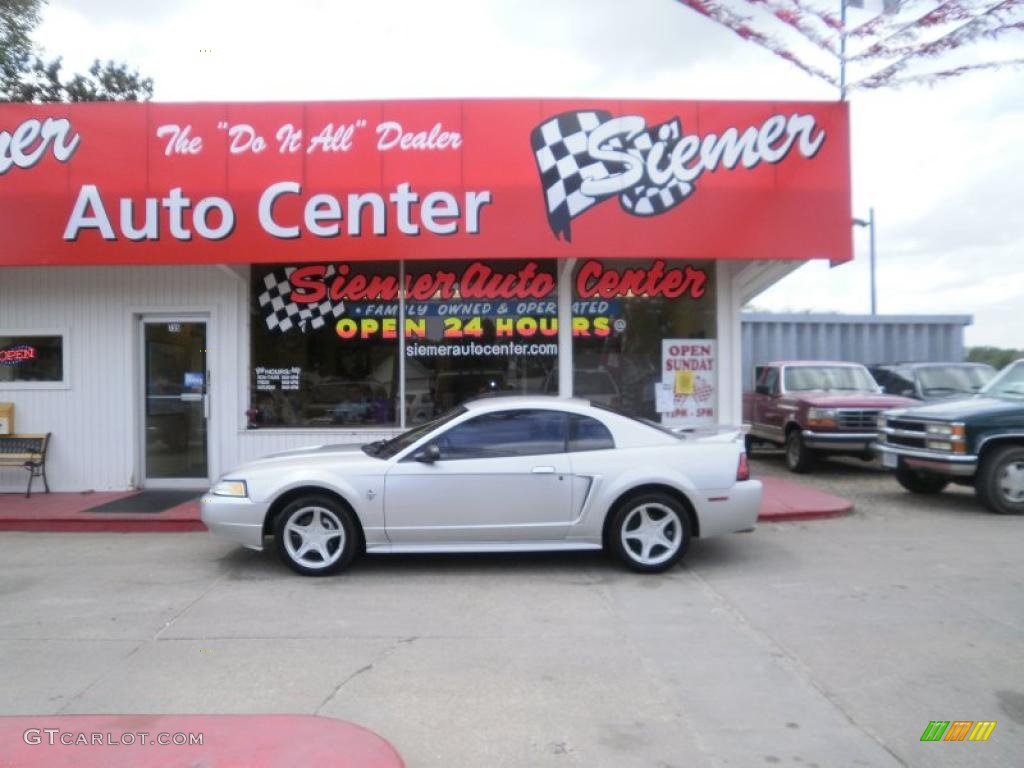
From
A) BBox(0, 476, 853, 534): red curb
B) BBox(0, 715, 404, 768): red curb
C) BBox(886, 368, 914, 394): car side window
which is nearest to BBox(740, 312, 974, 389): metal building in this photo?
BBox(886, 368, 914, 394): car side window

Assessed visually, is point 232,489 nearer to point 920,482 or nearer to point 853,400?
point 920,482

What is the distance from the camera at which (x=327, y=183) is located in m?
9.71

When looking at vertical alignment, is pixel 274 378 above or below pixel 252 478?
above

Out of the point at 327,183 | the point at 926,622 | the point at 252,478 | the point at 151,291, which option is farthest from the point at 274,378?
the point at 926,622

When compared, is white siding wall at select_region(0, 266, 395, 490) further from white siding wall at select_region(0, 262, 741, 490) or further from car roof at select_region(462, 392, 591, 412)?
car roof at select_region(462, 392, 591, 412)

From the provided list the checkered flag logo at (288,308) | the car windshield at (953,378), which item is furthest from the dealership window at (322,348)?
the car windshield at (953,378)

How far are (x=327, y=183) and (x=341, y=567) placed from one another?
4945mm

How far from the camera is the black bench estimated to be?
403 inches

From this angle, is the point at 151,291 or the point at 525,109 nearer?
the point at 525,109

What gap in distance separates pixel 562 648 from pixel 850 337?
51.0 ft

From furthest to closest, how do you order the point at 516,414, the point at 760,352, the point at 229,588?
the point at 760,352 → the point at 516,414 → the point at 229,588

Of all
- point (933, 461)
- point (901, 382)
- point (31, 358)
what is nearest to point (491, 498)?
point (933, 461)

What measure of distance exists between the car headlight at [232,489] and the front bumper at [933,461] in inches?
309

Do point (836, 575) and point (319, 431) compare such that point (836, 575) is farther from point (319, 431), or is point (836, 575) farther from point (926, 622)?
point (319, 431)
